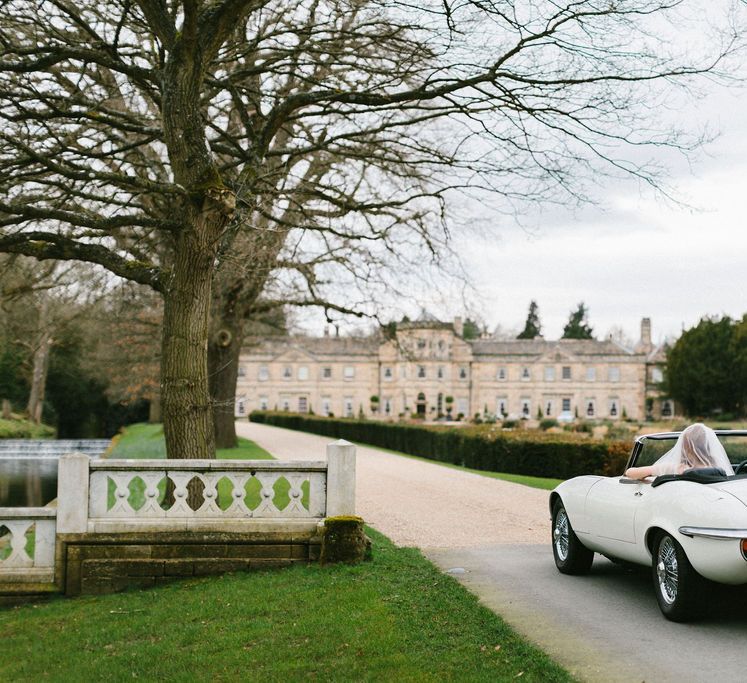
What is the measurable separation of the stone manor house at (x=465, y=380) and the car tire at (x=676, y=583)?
8174 cm

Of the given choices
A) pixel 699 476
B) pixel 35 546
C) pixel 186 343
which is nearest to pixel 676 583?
pixel 699 476

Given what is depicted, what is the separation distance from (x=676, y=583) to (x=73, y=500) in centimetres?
564

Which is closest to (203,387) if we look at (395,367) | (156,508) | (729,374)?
(156,508)

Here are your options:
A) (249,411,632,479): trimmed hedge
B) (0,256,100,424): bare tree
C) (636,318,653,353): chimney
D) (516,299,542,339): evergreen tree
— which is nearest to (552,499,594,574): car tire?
(0,256,100,424): bare tree

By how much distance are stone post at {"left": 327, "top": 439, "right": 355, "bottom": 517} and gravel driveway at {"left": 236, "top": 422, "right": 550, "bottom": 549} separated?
1.89 meters

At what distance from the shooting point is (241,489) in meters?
8.66

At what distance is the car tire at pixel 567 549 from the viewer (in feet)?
25.8

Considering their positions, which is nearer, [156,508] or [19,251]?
[156,508]

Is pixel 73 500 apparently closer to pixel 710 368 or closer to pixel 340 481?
pixel 340 481

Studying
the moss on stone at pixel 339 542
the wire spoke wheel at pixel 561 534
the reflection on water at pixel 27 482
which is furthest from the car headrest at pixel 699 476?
the reflection on water at pixel 27 482

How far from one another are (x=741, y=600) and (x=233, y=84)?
29.8ft

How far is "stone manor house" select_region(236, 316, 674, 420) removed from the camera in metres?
89.3

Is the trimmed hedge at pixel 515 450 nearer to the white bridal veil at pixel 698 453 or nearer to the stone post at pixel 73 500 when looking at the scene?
the white bridal veil at pixel 698 453

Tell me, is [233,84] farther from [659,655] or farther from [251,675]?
[659,655]
